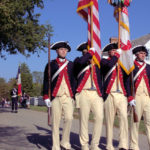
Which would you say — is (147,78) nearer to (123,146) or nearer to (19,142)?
(123,146)

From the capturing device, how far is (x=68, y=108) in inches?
251

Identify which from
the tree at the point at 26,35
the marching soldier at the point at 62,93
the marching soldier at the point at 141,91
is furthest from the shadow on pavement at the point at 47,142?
the tree at the point at 26,35

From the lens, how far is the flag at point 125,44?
6.49 metres

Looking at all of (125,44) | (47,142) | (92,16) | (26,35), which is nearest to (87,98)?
(125,44)

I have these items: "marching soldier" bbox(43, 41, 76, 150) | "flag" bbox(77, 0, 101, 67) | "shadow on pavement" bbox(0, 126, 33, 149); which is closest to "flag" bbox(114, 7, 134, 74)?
"flag" bbox(77, 0, 101, 67)

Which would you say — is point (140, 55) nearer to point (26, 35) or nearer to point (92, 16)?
point (92, 16)

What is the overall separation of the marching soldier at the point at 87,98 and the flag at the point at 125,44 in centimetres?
61

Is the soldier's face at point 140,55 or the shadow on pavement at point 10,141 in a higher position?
the soldier's face at point 140,55

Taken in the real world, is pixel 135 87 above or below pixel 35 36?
below

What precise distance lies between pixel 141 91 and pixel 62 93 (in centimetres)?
167

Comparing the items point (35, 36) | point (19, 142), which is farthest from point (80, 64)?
point (35, 36)

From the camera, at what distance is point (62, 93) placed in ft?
21.0

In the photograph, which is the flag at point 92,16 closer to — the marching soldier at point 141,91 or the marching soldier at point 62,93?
the marching soldier at point 62,93

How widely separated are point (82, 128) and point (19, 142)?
234 cm
